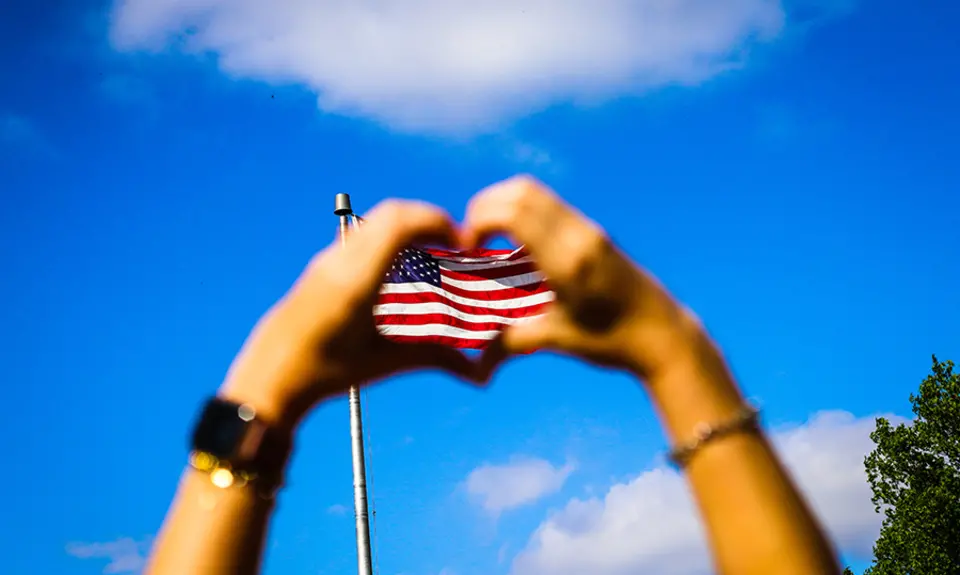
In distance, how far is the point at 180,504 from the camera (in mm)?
1861

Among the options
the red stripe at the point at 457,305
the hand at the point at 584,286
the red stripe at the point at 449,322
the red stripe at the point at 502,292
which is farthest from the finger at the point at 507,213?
the red stripe at the point at 502,292

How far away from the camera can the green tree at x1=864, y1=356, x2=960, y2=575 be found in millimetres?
22750

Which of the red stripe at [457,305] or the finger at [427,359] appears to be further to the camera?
the red stripe at [457,305]

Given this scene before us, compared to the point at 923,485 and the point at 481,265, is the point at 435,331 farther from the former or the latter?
the point at 923,485

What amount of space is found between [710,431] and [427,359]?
0.71m

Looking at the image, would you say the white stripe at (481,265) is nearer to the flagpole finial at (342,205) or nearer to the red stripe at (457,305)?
the red stripe at (457,305)

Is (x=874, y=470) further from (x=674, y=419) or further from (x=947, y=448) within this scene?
(x=674, y=419)

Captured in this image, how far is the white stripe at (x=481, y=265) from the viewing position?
3742 millimetres

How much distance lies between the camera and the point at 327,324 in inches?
74.5

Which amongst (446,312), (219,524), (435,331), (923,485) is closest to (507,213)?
(219,524)

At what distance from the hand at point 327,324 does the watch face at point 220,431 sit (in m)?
0.05

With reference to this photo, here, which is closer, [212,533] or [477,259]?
[212,533]

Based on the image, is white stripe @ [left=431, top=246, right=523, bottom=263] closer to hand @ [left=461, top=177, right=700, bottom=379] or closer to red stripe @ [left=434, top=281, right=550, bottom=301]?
red stripe @ [left=434, top=281, right=550, bottom=301]

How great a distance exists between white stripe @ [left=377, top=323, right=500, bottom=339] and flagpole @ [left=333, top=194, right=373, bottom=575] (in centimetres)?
1090
